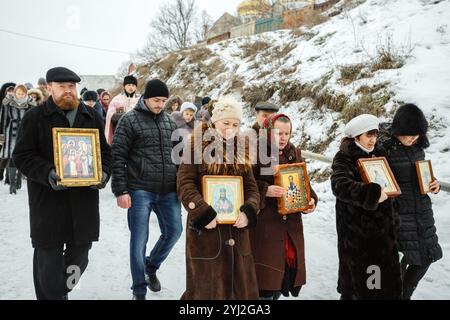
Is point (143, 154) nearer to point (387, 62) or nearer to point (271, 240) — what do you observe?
point (271, 240)

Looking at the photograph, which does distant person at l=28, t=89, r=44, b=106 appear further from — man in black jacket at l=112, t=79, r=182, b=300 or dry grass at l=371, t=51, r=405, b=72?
dry grass at l=371, t=51, r=405, b=72

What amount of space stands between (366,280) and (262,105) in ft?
9.14

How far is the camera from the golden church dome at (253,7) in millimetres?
37844

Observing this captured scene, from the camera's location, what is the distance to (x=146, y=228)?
12.3 ft

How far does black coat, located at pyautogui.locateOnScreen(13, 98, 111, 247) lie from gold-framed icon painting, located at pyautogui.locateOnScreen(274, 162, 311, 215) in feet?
5.69

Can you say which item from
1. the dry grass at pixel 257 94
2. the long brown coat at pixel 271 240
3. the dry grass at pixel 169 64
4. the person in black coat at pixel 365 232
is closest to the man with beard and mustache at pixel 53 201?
the long brown coat at pixel 271 240

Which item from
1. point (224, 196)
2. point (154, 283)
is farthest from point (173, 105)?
point (224, 196)

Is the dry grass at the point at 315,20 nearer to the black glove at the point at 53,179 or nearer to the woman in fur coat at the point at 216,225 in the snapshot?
the woman in fur coat at the point at 216,225

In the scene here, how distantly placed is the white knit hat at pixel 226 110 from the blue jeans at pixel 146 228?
1279mm

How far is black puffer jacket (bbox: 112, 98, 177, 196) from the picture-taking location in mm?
3664

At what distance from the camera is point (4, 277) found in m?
4.02

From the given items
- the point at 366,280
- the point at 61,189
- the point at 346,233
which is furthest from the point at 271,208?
the point at 61,189

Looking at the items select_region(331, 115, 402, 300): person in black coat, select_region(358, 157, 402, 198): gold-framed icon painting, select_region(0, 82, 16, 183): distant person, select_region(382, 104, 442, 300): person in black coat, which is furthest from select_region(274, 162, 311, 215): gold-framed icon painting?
select_region(0, 82, 16, 183): distant person
